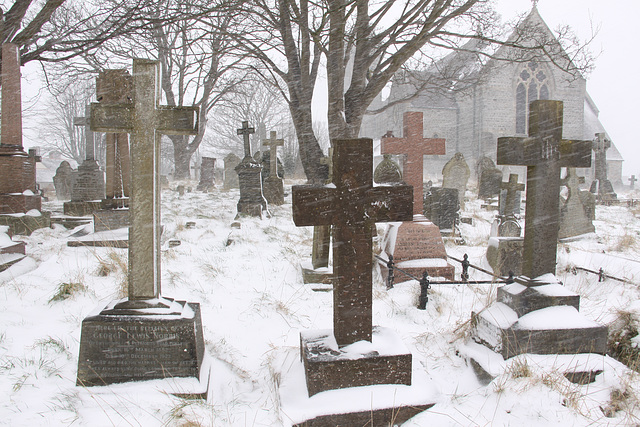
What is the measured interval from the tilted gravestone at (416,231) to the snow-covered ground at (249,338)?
1.62 feet

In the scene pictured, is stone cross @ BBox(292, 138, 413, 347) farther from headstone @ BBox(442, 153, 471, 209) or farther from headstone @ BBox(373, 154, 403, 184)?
headstone @ BBox(442, 153, 471, 209)

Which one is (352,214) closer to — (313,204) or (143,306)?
(313,204)

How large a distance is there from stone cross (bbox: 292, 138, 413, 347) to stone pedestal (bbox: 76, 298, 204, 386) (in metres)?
1.06

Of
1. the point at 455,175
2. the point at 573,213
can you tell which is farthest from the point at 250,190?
the point at 573,213

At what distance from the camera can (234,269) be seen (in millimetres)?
5398

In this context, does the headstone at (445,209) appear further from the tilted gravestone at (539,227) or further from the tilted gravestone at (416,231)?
the tilted gravestone at (539,227)

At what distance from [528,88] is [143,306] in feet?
93.9

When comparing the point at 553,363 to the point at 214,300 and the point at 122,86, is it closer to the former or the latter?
the point at 214,300

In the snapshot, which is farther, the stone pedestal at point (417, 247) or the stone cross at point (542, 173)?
the stone pedestal at point (417, 247)

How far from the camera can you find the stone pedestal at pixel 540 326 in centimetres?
300

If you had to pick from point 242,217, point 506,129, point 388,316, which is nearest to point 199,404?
point 388,316

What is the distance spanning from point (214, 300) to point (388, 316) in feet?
6.20

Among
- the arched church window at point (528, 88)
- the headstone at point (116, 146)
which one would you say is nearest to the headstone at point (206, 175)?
the headstone at point (116, 146)

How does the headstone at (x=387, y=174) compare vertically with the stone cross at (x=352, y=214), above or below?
above
